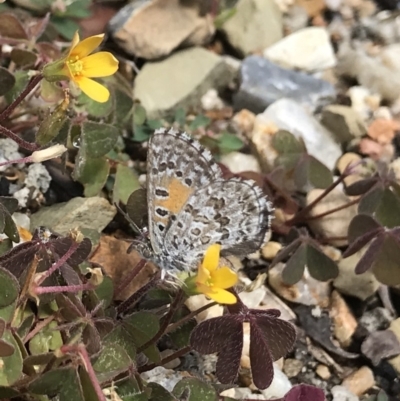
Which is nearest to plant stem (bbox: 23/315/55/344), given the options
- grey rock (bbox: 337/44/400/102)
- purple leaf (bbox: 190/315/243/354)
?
purple leaf (bbox: 190/315/243/354)

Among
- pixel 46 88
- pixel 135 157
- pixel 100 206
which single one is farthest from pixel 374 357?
pixel 46 88

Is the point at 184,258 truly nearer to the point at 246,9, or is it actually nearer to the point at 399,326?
the point at 399,326

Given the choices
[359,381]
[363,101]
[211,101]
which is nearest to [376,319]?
[359,381]

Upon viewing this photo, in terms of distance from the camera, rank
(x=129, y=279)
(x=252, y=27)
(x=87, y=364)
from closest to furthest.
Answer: (x=87, y=364), (x=129, y=279), (x=252, y=27)

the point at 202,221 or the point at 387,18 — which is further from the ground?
A: the point at 202,221

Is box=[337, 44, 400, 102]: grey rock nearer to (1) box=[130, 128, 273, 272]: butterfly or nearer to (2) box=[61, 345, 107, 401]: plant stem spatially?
(1) box=[130, 128, 273, 272]: butterfly

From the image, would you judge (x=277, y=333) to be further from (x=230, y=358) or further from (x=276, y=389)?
(x=276, y=389)

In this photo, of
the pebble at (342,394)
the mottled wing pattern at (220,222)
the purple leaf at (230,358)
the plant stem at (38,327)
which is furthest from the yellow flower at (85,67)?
the pebble at (342,394)
